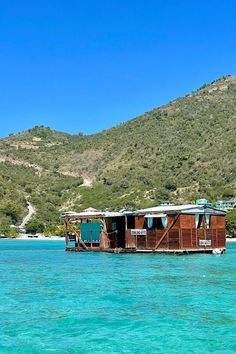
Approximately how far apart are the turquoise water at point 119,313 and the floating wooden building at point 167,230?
54.6 feet

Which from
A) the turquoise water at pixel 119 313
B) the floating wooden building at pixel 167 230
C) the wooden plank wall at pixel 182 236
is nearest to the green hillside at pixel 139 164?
the floating wooden building at pixel 167 230

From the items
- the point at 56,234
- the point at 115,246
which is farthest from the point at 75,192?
the point at 115,246

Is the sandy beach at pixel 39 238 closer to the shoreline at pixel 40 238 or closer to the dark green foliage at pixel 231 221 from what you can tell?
the shoreline at pixel 40 238

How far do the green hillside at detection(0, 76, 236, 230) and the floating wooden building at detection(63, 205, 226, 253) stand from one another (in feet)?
134

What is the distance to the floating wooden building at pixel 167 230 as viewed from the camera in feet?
152

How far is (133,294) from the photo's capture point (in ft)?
71.4

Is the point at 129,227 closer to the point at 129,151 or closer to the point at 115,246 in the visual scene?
the point at 115,246

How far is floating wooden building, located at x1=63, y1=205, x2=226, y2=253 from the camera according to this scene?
152 ft

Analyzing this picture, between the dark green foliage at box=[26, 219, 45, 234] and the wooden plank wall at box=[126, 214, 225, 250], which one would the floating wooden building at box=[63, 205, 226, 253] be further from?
the dark green foliage at box=[26, 219, 45, 234]

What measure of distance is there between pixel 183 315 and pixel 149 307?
5.88 feet

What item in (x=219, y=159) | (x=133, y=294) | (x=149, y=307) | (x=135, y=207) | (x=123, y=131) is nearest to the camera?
(x=149, y=307)

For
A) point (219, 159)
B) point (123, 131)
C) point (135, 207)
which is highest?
point (123, 131)

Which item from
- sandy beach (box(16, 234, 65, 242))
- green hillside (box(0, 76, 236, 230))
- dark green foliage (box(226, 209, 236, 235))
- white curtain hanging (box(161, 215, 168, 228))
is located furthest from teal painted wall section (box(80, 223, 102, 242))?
sandy beach (box(16, 234, 65, 242))

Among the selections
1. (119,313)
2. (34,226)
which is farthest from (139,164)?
(119,313)
